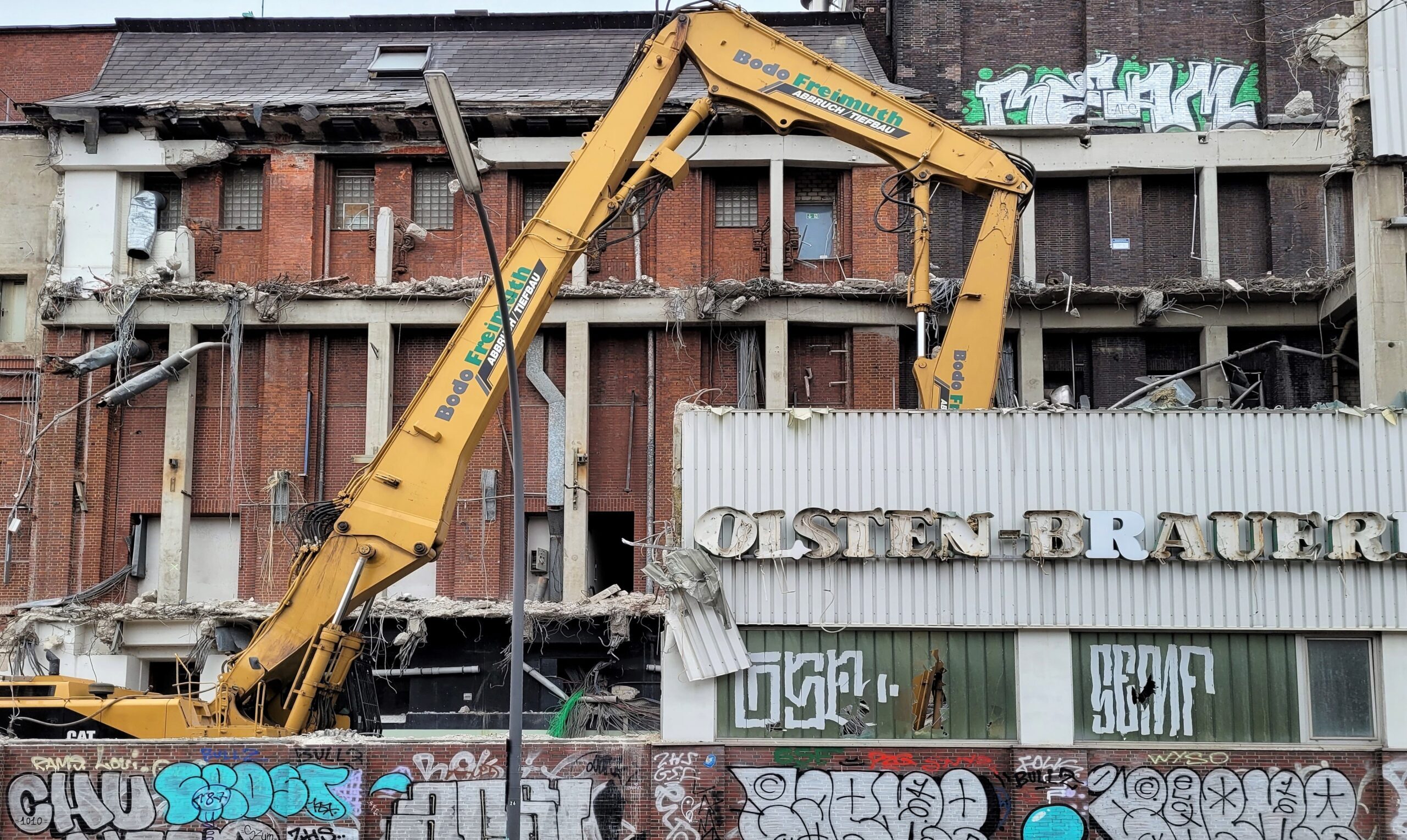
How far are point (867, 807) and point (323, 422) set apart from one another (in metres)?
15.5

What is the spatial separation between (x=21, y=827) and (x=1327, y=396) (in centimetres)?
2413

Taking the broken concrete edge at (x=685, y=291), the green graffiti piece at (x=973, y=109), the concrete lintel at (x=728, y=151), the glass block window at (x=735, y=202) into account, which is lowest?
the broken concrete edge at (x=685, y=291)

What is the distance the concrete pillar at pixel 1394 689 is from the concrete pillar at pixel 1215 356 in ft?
36.3

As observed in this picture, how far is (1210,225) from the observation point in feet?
100

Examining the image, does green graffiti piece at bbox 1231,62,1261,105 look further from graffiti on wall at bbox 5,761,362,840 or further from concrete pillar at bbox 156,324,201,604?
graffiti on wall at bbox 5,761,362,840

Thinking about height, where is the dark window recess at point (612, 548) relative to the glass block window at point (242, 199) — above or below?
below

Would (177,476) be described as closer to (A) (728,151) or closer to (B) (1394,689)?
(A) (728,151)

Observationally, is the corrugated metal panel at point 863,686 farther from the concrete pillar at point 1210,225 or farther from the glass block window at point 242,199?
the glass block window at point 242,199

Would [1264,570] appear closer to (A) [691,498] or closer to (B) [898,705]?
(B) [898,705]

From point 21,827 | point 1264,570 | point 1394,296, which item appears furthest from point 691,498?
point 1394,296

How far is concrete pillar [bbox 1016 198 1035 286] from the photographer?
30.7 m

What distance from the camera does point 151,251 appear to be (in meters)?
30.5

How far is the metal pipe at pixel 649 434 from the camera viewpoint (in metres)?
29.5

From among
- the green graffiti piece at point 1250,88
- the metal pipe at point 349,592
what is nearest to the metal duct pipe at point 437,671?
the metal pipe at point 349,592
